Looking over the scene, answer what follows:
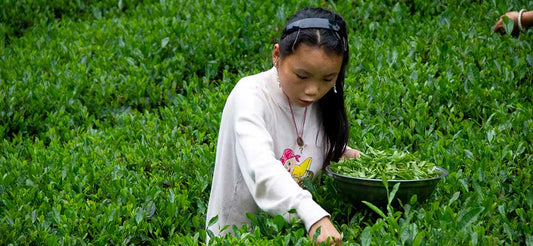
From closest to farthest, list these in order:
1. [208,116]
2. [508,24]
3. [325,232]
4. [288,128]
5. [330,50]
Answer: [325,232] → [330,50] → [288,128] → [208,116] → [508,24]

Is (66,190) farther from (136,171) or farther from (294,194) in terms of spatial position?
(294,194)

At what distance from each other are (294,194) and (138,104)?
10.4 ft

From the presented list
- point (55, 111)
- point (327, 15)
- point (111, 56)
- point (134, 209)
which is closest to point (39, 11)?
point (111, 56)

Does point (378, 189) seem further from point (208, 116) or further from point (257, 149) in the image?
point (208, 116)

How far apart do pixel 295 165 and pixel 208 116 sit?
164cm

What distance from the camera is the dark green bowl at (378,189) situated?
233cm

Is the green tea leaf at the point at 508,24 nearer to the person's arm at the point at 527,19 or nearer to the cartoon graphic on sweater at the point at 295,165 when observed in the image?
the person's arm at the point at 527,19

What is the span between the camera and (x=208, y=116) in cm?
428

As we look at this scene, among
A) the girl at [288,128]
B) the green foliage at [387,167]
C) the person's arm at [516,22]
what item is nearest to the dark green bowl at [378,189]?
the green foliage at [387,167]

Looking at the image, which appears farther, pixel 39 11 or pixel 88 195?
pixel 39 11

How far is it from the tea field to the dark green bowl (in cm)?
5

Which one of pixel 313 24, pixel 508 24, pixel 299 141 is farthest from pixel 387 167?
pixel 508 24

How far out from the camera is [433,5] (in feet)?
19.0

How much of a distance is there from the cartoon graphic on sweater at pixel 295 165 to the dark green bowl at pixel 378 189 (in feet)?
0.91
